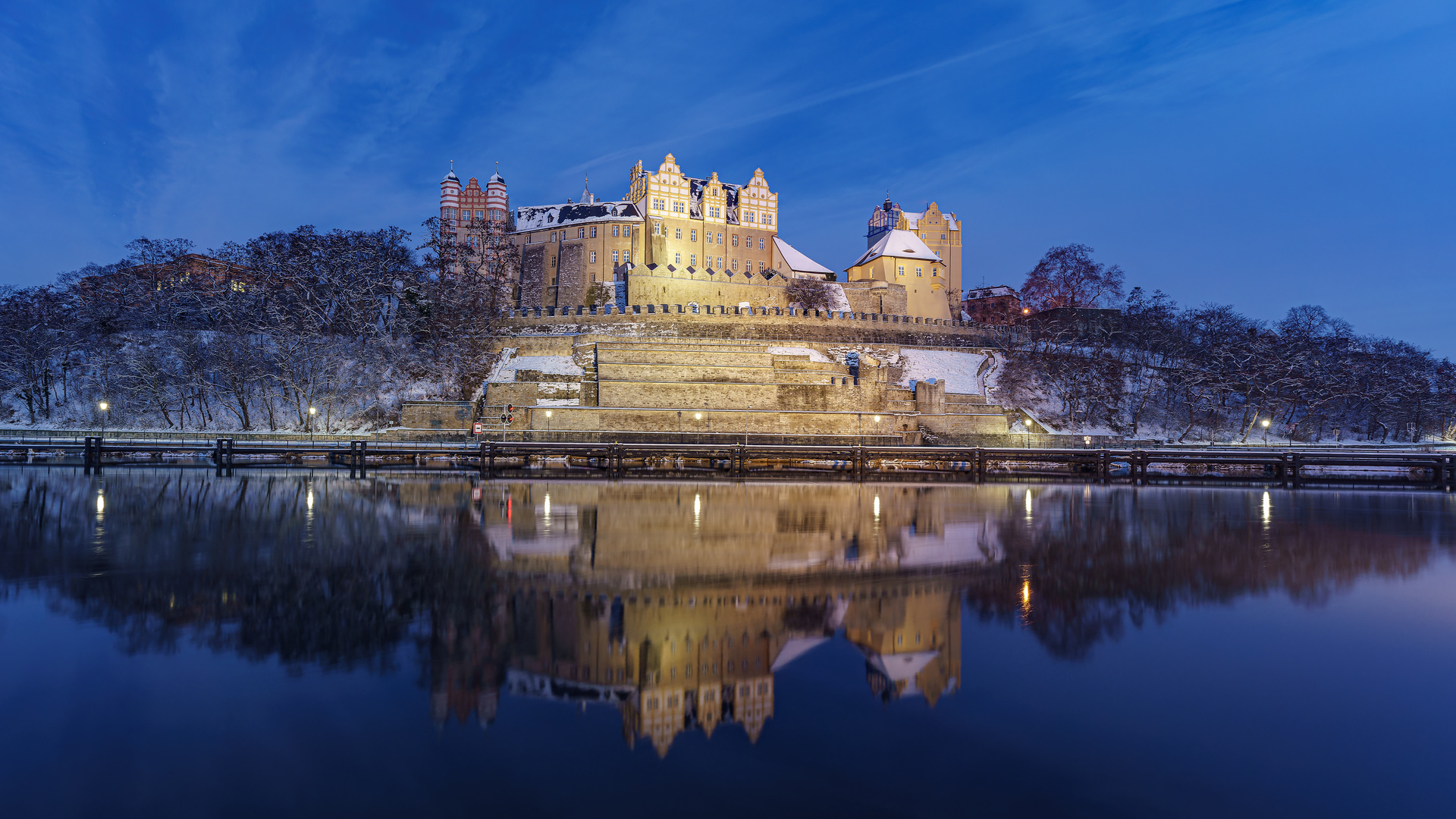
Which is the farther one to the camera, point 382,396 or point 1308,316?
point 1308,316

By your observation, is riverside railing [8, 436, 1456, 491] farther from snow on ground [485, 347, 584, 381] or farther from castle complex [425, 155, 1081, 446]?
snow on ground [485, 347, 584, 381]

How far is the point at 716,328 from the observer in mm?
48438

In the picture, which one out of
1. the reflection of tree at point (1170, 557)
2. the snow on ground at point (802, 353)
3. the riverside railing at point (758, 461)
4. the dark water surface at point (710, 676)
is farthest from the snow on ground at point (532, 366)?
the dark water surface at point (710, 676)

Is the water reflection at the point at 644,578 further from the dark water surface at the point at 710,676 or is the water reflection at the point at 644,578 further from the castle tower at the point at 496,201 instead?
the castle tower at the point at 496,201

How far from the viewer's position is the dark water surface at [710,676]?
4.20 m

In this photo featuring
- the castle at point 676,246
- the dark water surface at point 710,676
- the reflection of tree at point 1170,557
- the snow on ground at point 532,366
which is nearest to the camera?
the dark water surface at point 710,676

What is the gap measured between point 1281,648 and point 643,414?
103 feet

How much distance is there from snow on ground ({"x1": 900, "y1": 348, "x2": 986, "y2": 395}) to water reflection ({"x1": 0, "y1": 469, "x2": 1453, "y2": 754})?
94.8ft

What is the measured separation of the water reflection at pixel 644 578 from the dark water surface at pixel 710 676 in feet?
0.19

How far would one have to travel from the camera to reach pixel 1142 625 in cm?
754

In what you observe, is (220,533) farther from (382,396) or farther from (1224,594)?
(382,396)

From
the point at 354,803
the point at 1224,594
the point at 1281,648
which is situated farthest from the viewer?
the point at 1224,594

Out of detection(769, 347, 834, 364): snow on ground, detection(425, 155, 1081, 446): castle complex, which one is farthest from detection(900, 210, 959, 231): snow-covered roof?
detection(769, 347, 834, 364): snow on ground

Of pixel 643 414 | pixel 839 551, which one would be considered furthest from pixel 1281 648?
pixel 643 414
